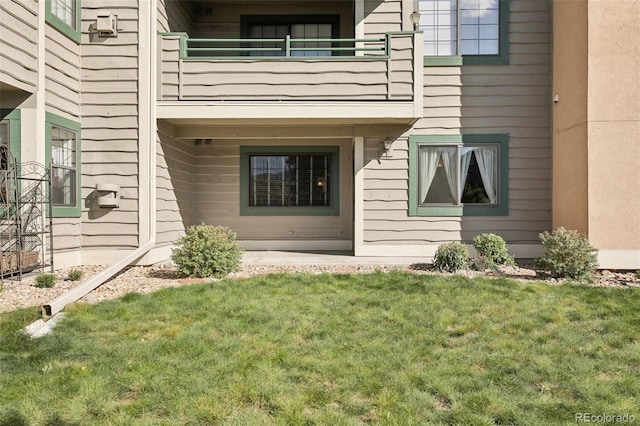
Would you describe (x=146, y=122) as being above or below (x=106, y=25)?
below

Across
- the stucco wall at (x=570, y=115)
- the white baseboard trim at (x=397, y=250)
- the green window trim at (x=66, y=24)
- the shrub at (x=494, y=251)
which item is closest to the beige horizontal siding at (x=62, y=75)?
the green window trim at (x=66, y=24)

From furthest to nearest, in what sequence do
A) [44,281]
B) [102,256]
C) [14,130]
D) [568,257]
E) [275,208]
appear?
[275,208] → [102,256] → [568,257] → [14,130] → [44,281]

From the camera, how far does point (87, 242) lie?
7520mm

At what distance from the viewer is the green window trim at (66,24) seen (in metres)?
6.69

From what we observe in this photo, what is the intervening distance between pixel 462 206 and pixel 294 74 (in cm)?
417

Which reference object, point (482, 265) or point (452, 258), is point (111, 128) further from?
point (482, 265)

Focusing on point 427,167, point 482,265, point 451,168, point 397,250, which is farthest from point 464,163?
point 482,265

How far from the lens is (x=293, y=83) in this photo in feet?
26.0

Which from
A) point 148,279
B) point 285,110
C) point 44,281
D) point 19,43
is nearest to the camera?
point 44,281

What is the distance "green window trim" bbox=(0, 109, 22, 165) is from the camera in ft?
20.8

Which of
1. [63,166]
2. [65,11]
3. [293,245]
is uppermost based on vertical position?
[65,11]

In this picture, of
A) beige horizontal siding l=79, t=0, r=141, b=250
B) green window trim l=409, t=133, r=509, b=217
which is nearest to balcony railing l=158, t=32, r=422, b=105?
beige horizontal siding l=79, t=0, r=141, b=250

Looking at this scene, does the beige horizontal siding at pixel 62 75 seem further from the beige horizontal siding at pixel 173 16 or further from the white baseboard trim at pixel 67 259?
the white baseboard trim at pixel 67 259

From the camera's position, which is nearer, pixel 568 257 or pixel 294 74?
pixel 568 257
